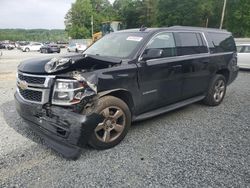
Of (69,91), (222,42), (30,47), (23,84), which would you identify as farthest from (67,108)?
(30,47)

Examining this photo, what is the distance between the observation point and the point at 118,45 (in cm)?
453

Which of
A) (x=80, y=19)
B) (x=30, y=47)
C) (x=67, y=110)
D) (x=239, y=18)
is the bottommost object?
(x=30, y=47)

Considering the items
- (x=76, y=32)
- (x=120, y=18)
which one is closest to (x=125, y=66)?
(x=76, y=32)

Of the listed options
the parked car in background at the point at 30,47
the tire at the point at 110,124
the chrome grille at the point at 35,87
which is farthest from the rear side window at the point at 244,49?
the parked car in background at the point at 30,47

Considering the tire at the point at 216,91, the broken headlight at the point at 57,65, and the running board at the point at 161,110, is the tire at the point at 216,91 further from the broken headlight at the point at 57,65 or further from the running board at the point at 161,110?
the broken headlight at the point at 57,65

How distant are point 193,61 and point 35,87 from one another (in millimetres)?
3199

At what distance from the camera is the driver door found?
4.11 m

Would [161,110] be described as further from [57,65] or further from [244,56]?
[244,56]

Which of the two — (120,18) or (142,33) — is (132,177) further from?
(120,18)

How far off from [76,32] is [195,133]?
67858mm

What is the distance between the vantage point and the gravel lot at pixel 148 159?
9.65ft

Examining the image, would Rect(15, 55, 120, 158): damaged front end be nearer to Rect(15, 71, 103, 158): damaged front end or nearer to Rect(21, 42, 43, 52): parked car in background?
Rect(15, 71, 103, 158): damaged front end

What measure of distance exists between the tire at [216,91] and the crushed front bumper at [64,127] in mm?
3404

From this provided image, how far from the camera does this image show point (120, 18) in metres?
74.5
